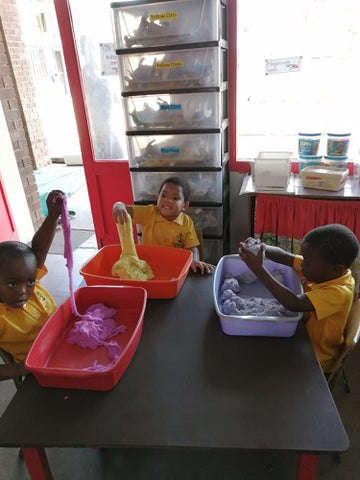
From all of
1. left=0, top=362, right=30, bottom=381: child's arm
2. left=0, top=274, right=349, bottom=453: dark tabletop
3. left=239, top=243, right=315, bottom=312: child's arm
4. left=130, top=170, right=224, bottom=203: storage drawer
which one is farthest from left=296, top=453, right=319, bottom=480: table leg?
left=130, top=170, right=224, bottom=203: storage drawer

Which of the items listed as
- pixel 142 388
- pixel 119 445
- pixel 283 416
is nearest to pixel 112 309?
pixel 142 388

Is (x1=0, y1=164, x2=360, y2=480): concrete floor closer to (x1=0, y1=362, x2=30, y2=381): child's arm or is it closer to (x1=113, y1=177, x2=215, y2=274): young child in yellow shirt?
(x1=0, y1=362, x2=30, y2=381): child's arm

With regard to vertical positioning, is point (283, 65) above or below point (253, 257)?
above

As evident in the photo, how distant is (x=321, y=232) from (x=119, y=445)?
892mm

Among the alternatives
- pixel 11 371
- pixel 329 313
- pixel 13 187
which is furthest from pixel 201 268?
pixel 13 187

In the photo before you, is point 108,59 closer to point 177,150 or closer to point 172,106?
point 172,106

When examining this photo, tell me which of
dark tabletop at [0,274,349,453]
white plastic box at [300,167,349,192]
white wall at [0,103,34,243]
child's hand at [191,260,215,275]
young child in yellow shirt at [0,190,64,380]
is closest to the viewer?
dark tabletop at [0,274,349,453]

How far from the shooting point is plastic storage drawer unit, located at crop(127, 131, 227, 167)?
7.09 feet

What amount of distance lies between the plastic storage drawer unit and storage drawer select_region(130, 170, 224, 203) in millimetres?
62

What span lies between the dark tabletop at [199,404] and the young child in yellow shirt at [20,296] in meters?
0.30

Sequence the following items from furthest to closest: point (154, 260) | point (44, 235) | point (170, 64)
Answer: point (170, 64) < point (154, 260) < point (44, 235)

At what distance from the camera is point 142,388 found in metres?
0.91

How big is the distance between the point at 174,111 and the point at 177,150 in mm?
232

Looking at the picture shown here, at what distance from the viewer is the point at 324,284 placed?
3.90 ft
